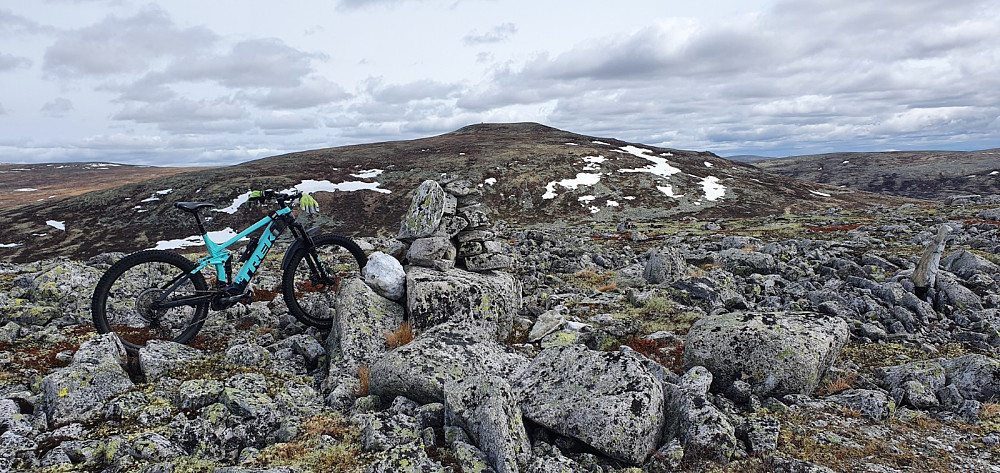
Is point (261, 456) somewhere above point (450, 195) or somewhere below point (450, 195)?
below

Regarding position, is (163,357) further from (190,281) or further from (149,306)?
(190,281)

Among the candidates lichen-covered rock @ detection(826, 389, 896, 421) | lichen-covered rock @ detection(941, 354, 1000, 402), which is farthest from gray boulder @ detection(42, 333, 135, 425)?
lichen-covered rock @ detection(941, 354, 1000, 402)

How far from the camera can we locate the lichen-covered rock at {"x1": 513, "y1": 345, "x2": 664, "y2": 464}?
738 centimetres

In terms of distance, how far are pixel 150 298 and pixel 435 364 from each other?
23.5 ft

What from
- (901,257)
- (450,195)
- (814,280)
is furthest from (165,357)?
(901,257)

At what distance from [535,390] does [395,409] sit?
2480 millimetres

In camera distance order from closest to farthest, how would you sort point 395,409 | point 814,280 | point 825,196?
point 395,409 < point 814,280 < point 825,196

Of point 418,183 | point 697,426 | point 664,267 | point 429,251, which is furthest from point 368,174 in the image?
point 697,426

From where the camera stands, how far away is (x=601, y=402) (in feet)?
24.9

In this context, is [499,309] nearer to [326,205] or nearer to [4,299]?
[4,299]

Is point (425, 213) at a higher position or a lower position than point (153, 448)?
higher

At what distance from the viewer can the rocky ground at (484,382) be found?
733 centimetres

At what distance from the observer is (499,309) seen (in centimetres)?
1284

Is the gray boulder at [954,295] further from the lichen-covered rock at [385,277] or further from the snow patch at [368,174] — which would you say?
the snow patch at [368,174]
